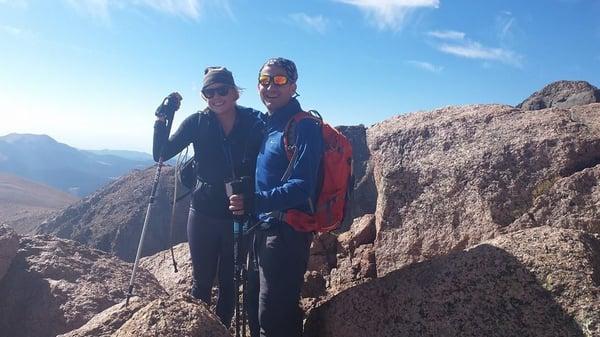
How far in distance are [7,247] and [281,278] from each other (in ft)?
18.2

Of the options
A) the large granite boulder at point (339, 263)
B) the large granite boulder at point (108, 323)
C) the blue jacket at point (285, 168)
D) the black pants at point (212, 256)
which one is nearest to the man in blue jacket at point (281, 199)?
the blue jacket at point (285, 168)

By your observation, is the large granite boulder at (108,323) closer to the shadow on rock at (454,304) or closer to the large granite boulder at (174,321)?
the large granite boulder at (174,321)

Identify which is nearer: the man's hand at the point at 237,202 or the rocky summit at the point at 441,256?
the rocky summit at the point at 441,256

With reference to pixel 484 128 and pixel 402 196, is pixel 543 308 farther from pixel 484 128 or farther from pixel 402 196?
pixel 484 128

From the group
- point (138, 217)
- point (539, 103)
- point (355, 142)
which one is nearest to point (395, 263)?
point (539, 103)

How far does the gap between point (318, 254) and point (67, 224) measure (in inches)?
1327

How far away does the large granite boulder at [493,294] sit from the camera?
4152 mm

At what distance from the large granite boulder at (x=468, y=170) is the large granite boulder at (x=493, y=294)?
722mm

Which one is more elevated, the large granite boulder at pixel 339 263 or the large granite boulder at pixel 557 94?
the large granite boulder at pixel 557 94

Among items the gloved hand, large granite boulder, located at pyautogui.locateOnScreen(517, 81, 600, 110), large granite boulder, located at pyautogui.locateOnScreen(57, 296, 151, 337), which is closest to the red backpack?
large granite boulder, located at pyautogui.locateOnScreen(57, 296, 151, 337)

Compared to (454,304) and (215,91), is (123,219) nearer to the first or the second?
(215,91)

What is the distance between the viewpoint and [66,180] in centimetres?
17312

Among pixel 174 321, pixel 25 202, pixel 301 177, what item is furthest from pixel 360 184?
pixel 25 202

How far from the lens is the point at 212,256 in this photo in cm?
636
